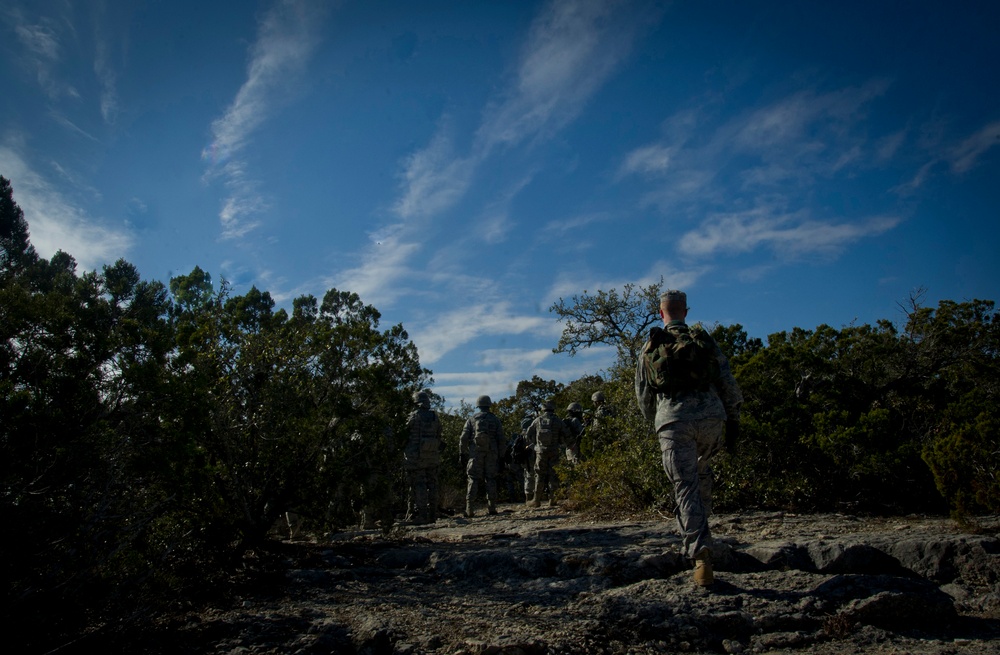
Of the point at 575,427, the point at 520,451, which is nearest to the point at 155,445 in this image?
the point at 575,427

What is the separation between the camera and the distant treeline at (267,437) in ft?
10.9

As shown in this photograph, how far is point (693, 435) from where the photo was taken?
13.9ft

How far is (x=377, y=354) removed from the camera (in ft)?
22.1

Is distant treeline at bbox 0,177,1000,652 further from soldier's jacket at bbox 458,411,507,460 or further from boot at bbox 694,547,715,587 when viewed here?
boot at bbox 694,547,715,587

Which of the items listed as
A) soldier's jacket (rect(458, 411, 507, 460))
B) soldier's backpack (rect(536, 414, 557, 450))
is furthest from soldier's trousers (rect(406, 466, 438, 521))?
soldier's backpack (rect(536, 414, 557, 450))

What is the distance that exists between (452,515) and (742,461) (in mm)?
6964

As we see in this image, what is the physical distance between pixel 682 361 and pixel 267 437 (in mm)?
3968

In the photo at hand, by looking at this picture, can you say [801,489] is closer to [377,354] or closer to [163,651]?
[377,354]

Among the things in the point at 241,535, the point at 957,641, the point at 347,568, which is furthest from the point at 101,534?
the point at 957,641

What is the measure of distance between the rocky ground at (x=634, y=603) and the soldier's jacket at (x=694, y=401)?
1.08 metres

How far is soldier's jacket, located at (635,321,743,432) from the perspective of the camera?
421 centimetres

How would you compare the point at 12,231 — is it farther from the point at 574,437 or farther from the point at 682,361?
the point at 682,361

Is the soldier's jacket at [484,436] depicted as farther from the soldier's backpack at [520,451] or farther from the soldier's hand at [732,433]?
the soldier's hand at [732,433]

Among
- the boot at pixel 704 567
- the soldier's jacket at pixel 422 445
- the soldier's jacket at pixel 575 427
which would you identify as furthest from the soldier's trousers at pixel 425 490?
the boot at pixel 704 567
